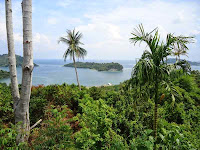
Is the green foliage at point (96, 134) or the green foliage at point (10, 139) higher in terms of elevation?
the green foliage at point (10, 139)

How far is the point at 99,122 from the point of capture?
289 cm

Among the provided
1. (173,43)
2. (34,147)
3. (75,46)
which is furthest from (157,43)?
(75,46)

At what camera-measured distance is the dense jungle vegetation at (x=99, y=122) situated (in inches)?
72.2

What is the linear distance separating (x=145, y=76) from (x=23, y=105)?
6.86 ft

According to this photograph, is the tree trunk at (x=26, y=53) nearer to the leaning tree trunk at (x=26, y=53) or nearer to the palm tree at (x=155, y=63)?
the leaning tree trunk at (x=26, y=53)

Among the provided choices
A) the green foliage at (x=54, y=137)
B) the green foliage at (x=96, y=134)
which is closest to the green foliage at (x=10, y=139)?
the green foliage at (x=54, y=137)

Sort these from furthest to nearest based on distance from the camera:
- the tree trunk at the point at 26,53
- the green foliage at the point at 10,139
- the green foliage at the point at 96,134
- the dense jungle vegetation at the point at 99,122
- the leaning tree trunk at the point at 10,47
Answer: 1. the green foliage at the point at 96,134
2. the leaning tree trunk at the point at 10,47
3. the dense jungle vegetation at the point at 99,122
4. the tree trunk at the point at 26,53
5. the green foliage at the point at 10,139

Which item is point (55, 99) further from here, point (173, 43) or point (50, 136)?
point (173, 43)

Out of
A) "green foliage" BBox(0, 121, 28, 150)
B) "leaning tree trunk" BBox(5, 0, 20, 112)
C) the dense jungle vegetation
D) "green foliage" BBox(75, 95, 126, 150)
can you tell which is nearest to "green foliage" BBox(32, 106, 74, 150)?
the dense jungle vegetation

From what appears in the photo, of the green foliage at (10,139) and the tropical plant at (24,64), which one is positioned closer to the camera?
the green foliage at (10,139)

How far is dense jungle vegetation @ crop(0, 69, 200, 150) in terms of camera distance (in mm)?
1835

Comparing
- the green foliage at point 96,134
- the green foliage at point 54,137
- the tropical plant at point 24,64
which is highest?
the tropical plant at point 24,64

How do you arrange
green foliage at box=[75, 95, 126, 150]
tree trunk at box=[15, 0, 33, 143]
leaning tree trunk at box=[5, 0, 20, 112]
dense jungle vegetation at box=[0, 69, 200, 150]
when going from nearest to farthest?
tree trunk at box=[15, 0, 33, 143] < dense jungle vegetation at box=[0, 69, 200, 150] < leaning tree trunk at box=[5, 0, 20, 112] < green foliage at box=[75, 95, 126, 150]

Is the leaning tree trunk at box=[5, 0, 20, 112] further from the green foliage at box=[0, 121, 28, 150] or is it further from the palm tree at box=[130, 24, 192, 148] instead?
the palm tree at box=[130, 24, 192, 148]
